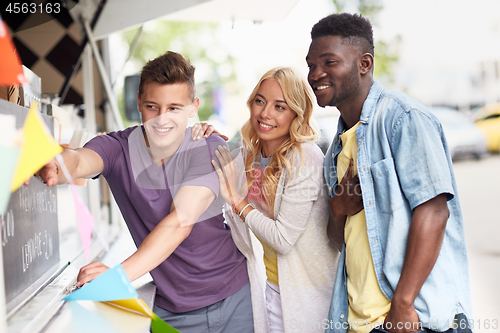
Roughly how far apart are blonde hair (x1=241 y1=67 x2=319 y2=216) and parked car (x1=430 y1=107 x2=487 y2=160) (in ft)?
13.1

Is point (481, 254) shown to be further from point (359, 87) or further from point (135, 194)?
point (135, 194)

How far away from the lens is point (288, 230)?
130 centimetres

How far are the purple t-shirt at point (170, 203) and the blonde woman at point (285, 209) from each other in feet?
0.28

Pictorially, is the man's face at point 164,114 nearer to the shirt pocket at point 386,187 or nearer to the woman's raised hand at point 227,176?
Result: the woman's raised hand at point 227,176

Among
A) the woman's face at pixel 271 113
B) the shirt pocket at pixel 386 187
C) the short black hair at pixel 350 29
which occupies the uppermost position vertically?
the short black hair at pixel 350 29

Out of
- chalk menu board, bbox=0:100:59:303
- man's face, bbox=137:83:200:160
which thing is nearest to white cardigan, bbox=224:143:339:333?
man's face, bbox=137:83:200:160

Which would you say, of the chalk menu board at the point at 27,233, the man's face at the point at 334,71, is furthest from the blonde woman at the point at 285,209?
the chalk menu board at the point at 27,233

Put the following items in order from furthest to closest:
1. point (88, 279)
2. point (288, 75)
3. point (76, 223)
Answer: point (76, 223) → point (288, 75) → point (88, 279)

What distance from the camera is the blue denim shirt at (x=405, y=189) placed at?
100cm

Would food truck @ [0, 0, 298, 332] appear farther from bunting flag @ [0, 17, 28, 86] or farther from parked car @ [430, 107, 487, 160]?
parked car @ [430, 107, 487, 160]

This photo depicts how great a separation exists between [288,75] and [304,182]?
39 cm

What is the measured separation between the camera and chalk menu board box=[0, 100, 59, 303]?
0.96 m

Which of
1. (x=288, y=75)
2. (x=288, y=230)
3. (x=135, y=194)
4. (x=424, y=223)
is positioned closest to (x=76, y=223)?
(x=135, y=194)

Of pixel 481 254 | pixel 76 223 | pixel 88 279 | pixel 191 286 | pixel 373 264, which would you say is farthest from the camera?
pixel 481 254
